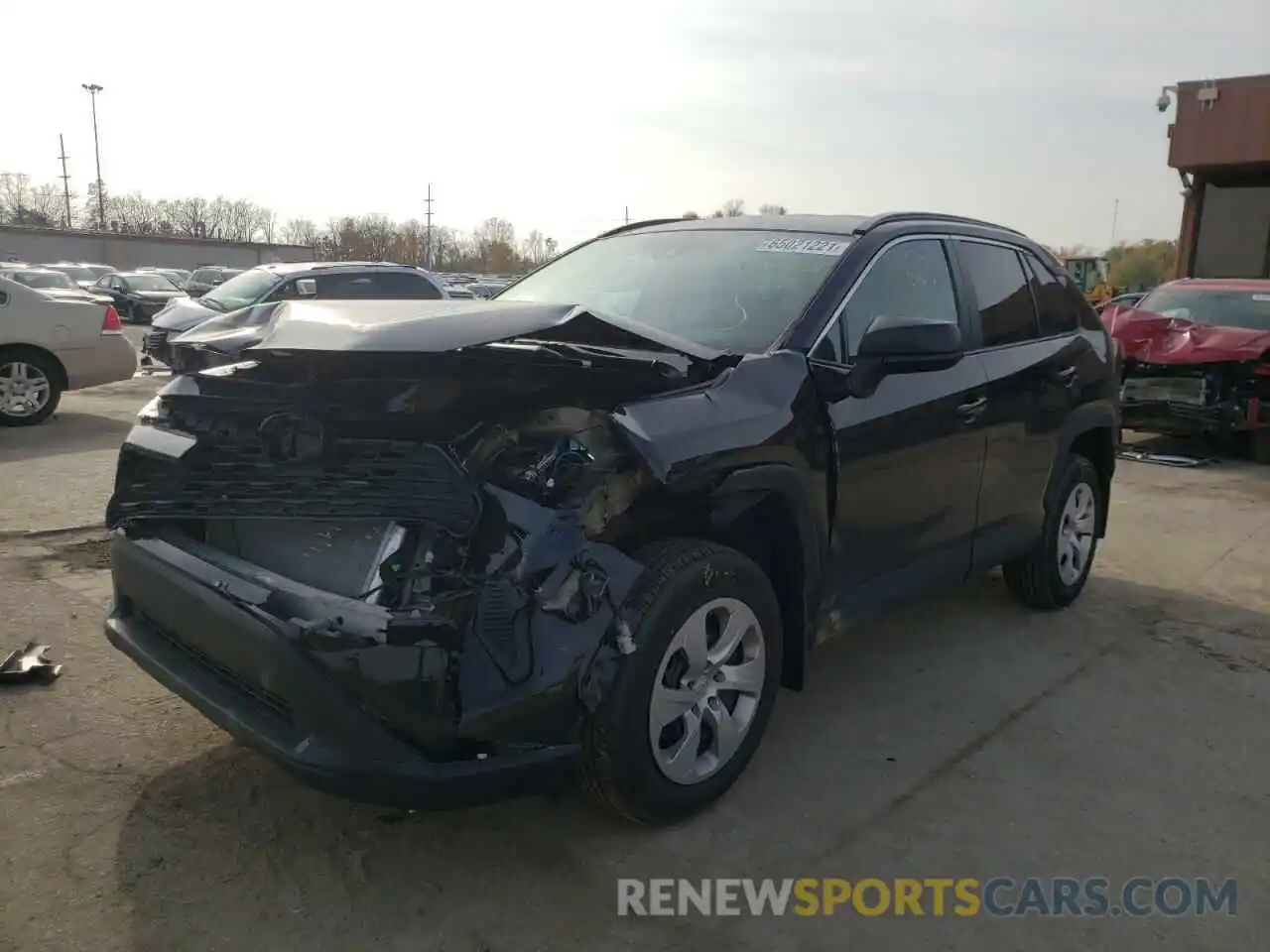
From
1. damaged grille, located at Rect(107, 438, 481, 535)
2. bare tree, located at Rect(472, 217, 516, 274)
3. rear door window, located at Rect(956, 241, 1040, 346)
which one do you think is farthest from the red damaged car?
bare tree, located at Rect(472, 217, 516, 274)

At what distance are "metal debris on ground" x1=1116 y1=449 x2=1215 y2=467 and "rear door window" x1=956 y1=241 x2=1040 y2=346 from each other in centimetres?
577

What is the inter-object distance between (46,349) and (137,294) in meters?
20.8

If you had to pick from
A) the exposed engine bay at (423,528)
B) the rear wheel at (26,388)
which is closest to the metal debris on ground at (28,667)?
the exposed engine bay at (423,528)

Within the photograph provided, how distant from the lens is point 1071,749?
3.54 metres

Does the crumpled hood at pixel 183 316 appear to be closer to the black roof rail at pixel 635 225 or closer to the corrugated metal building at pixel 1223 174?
the black roof rail at pixel 635 225

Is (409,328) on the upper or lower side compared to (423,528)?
upper

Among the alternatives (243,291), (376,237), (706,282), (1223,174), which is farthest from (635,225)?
(376,237)

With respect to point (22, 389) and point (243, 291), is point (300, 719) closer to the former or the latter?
point (22, 389)

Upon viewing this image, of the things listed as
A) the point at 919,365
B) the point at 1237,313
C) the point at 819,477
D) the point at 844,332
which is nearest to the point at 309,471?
the point at 819,477

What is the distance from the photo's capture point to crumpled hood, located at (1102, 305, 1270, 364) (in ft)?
30.3

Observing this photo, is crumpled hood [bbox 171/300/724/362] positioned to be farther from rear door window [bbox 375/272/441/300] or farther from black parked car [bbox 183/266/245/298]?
black parked car [bbox 183/266/245/298]

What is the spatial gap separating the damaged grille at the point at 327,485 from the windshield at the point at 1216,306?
9777 mm

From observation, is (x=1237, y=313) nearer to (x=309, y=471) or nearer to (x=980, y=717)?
(x=980, y=717)

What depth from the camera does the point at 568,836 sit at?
286cm
